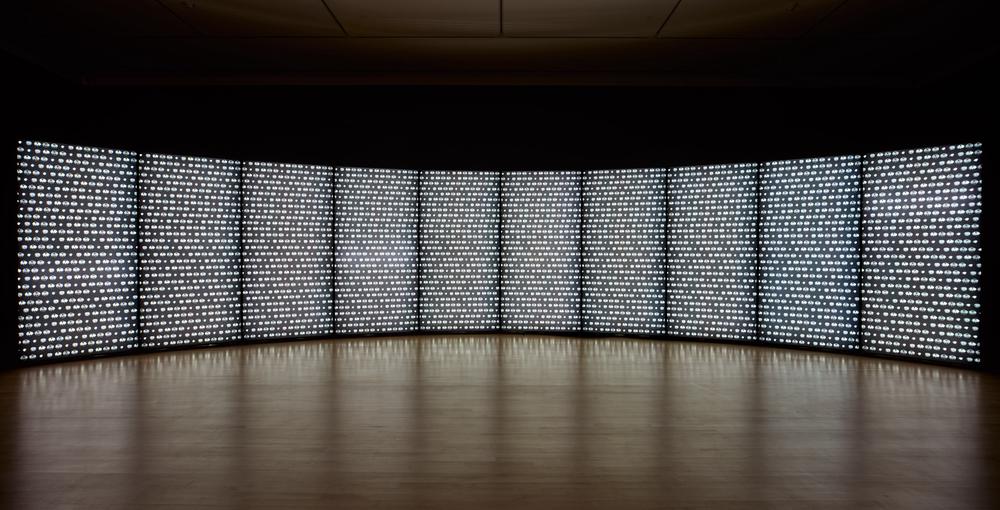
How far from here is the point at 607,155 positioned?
7730 millimetres

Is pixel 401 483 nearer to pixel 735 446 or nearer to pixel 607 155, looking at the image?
pixel 735 446

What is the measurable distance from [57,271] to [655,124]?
274 inches

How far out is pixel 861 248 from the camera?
6.42 m

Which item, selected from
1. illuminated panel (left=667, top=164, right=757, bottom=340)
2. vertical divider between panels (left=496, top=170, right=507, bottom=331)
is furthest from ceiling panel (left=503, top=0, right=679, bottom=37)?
vertical divider between panels (left=496, top=170, right=507, bottom=331)

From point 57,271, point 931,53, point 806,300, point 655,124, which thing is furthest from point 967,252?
point 57,271

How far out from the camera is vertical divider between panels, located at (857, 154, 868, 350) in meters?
6.39

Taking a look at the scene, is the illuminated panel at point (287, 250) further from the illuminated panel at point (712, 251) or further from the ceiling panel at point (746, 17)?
the ceiling panel at point (746, 17)

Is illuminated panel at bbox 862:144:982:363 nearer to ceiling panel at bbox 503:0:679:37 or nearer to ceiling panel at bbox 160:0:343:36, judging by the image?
ceiling panel at bbox 503:0:679:37

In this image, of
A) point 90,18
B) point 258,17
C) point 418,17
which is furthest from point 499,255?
point 90,18

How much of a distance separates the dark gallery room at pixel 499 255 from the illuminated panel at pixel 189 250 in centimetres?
3

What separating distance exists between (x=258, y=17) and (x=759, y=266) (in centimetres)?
602

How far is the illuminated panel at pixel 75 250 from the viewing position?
5.78 m

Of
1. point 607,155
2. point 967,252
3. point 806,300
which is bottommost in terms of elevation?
point 806,300

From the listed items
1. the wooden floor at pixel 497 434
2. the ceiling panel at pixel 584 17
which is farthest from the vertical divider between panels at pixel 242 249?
→ the ceiling panel at pixel 584 17
